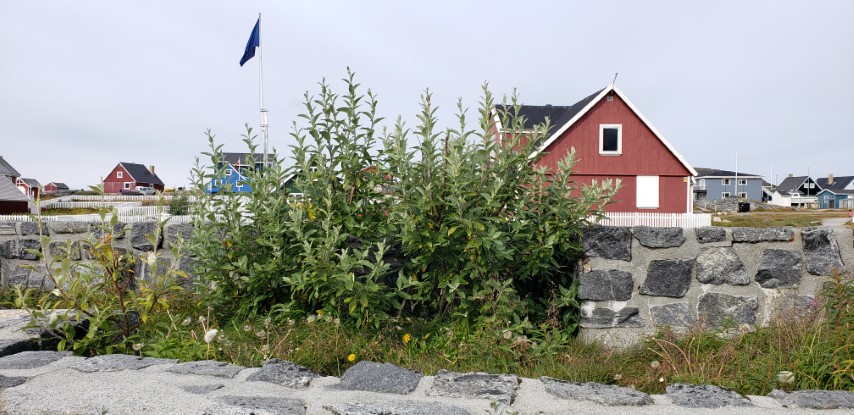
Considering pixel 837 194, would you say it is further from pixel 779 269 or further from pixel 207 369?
pixel 207 369

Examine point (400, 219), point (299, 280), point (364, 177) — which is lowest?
point (299, 280)

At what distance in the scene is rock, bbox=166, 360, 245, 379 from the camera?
2.72 metres

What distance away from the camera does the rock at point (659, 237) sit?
3934mm

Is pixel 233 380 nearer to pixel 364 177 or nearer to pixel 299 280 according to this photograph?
pixel 299 280

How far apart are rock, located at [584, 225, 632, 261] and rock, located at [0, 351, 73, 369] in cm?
335

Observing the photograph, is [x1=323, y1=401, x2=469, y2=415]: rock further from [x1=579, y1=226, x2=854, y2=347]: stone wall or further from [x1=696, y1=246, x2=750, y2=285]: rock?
[x1=696, y1=246, x2=750, y2=285]: rock

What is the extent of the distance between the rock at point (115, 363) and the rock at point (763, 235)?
380cm

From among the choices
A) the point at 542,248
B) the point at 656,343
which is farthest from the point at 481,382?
the point at 656,343

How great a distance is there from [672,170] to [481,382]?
1931 centimetres

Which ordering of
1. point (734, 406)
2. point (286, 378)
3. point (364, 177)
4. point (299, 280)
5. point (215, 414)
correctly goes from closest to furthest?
point (215, 414) → point (734, 406) → point (286, 378) → point (299, 280) → point (364, 177)

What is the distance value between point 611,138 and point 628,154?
0.83 m

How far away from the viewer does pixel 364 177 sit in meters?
3.99

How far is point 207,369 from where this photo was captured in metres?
2.78

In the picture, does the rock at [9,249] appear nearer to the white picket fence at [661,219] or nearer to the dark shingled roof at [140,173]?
the white picket fence at [661,219]
